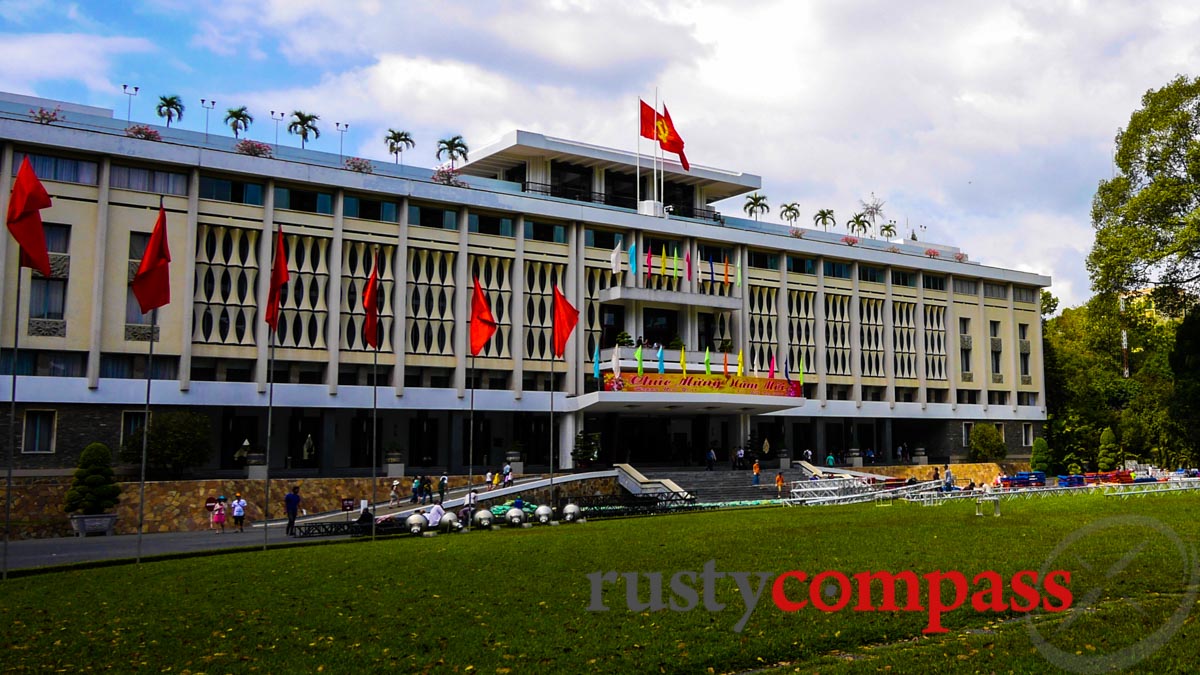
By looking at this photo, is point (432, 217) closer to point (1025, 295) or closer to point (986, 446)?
point (986, 446)

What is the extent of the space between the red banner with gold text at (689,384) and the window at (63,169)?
2574 cm

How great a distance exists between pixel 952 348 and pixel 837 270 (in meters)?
10.7

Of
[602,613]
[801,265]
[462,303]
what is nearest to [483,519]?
[602,613]

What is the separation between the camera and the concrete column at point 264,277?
47.3 m

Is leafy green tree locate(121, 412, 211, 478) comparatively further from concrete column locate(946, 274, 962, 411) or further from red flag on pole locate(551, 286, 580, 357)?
concrete column locate(946, 274, 962, 411)

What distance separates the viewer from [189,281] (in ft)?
150

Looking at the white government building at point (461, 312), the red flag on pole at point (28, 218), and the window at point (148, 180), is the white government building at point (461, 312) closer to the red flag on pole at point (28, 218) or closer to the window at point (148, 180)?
the window at point (148, 180)

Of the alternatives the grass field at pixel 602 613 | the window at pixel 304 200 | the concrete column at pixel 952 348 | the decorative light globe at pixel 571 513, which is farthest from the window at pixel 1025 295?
the grass field at pixel 602 613

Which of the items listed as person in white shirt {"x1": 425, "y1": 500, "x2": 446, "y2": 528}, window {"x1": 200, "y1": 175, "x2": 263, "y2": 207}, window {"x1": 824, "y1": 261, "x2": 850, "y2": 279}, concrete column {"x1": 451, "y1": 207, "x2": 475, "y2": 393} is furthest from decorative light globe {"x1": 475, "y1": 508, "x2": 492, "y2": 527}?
window {"x1": 824, "y1": 261, "x2": 850, "y2": 279}

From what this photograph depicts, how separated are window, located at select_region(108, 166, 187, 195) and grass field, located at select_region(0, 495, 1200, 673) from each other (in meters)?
27.2

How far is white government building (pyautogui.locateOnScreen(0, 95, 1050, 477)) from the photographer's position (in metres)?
43.8

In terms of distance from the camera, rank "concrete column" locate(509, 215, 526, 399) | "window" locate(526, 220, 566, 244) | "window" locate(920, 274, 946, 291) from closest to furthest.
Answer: "concrete column" locate(509, 215, 526, 399)
"window" locate(526, 220, 566, 244)
"window" locate(920, 274, 946, 291)

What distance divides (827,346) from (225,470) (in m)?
37.2

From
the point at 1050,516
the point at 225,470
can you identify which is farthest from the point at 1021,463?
the point at 225,470
